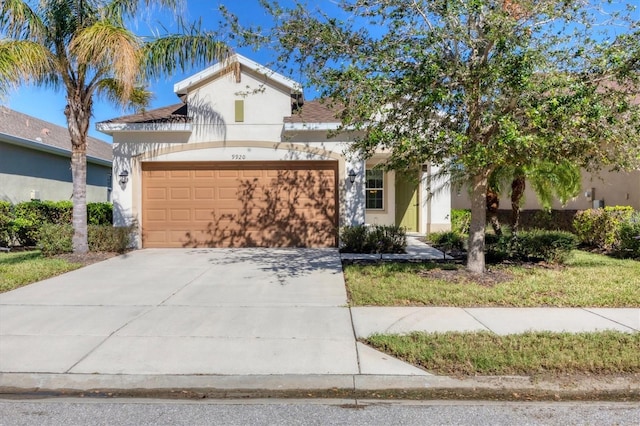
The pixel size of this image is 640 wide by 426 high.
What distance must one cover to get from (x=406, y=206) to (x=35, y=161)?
1443 cm

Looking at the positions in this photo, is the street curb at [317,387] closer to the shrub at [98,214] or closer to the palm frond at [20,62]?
the palm frond at [20,62]

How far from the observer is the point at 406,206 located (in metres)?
17.0

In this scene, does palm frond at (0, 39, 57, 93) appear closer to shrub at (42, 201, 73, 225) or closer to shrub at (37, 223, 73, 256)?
shrub at (37, 223, 73, 256)

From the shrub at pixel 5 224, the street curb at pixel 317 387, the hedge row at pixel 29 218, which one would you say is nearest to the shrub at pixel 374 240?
the hedge row at pixel 29 218

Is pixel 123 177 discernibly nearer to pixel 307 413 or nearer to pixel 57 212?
pixel 57 212

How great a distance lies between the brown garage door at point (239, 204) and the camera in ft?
41.9

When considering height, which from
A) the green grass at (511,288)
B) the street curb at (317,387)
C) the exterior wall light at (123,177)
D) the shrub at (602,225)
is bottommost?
the street curb at (317,387)

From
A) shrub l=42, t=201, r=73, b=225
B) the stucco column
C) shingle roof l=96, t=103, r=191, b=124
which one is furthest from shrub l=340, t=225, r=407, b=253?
shrub l=42, t=201, r=73, b=225

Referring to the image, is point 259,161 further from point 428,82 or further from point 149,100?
point 428,82

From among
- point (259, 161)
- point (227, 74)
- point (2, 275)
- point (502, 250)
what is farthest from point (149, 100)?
point (502, 250)

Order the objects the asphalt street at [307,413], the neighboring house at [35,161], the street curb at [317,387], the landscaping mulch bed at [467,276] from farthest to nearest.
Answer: the neighboring house at [35,161], the landscaping mulch bed at [467,276], the street curb at [317,387], the asphalt street at [307,413]

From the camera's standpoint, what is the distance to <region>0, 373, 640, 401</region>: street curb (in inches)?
152

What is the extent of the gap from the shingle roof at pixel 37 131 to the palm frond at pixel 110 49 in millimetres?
7195

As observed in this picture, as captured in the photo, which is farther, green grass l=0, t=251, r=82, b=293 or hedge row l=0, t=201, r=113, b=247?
hedge row l=0, t=201, r=113, b=247
